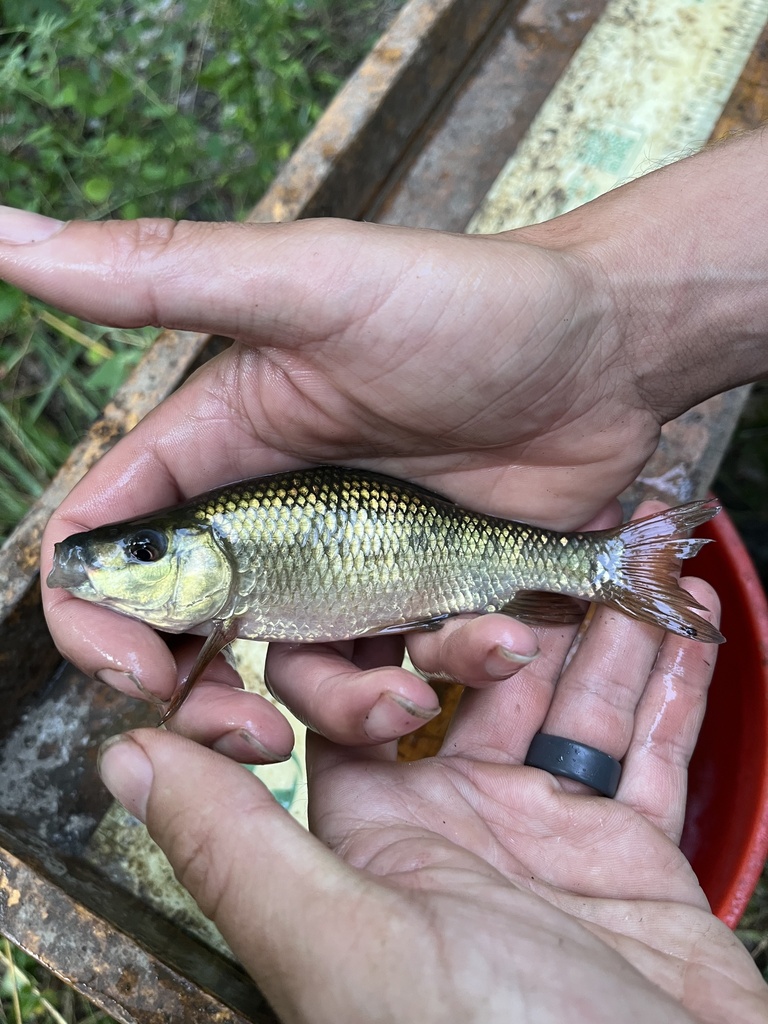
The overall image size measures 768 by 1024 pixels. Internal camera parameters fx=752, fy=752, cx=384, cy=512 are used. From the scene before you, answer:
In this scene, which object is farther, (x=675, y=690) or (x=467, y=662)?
(x=675, y=690)

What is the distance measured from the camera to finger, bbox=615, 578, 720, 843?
7.77 feet

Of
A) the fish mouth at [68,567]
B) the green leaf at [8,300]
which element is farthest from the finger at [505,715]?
the green leaf at [8,300]

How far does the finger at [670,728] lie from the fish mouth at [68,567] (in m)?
1.77

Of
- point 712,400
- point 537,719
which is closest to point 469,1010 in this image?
point 537,719

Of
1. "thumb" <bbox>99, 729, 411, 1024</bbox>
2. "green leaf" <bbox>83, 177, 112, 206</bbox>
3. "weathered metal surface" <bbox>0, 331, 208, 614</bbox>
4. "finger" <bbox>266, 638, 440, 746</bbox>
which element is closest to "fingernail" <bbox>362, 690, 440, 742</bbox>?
"finger" <bbox>266, 638, 440, 746</bbox>

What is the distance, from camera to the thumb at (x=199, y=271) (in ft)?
6.25

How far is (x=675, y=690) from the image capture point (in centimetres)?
251

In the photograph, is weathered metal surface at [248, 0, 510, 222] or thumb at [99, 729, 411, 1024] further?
weathered metal surface at [248, 0, 510, 222]

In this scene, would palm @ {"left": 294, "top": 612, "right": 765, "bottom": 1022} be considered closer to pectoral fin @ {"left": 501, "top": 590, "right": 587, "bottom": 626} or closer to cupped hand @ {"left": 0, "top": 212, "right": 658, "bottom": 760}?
pectoral fin @ {"left": 501, "top": 590, "right": 587, "bottom": 626}

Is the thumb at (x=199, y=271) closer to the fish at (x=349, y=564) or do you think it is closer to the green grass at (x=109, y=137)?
the fish at (x=349, y=564)

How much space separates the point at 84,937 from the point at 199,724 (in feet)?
2.37

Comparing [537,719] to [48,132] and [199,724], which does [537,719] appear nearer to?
[199,724]

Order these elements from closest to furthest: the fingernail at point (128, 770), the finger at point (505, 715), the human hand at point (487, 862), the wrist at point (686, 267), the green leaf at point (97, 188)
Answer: the human hand at point (487, 862) → the fingernail at point (128, 770) → the finger at point (505, 715) → the wrist at point (686, 267) → the green leaf at point (97, 188)

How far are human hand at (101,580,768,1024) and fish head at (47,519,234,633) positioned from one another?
0.55 m
